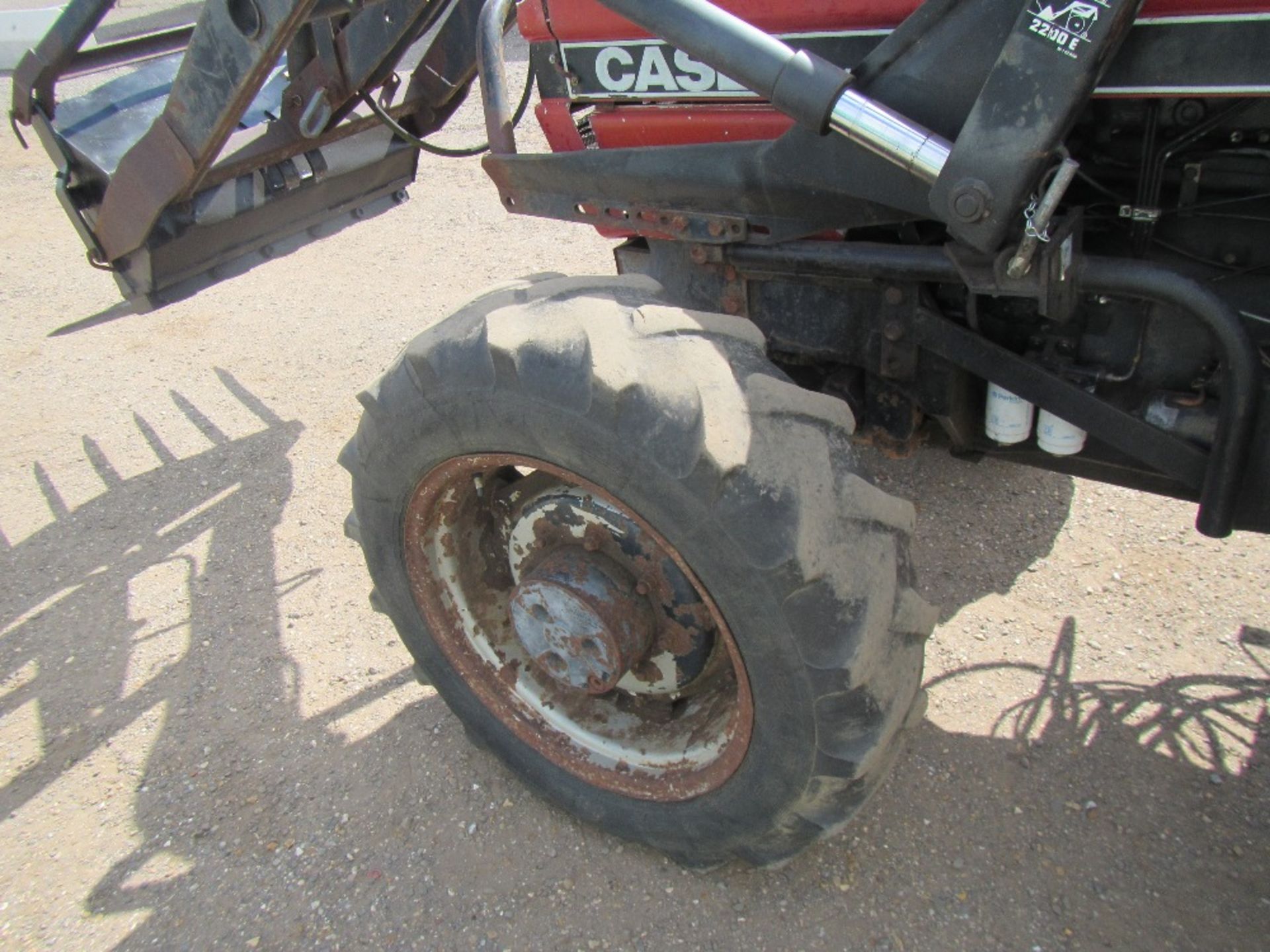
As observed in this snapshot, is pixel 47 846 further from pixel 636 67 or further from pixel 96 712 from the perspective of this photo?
pixel 636 67

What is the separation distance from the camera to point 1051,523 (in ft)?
9.96

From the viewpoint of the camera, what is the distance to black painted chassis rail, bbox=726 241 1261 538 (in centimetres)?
A: 152

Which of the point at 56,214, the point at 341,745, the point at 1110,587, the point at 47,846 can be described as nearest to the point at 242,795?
the point at 341,745

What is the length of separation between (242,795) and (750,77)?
2.15 metres

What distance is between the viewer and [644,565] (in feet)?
6.53

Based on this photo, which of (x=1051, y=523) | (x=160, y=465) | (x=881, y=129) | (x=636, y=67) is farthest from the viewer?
(x=160, y=465)

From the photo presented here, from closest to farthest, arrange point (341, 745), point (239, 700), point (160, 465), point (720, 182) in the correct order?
point (720, 182), point (341, 745), point (239, 700), point (160, 465)

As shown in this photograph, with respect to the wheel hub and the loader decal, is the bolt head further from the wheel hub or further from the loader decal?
the wheel hub

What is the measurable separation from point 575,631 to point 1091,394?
112cm

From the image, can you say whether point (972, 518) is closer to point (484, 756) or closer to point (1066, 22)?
point (484, 756)

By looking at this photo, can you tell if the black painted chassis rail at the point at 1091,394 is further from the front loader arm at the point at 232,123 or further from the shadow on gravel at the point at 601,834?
the front loader arm at the point at 232,123

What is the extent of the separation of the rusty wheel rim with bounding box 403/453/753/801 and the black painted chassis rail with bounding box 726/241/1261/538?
26.7 inches

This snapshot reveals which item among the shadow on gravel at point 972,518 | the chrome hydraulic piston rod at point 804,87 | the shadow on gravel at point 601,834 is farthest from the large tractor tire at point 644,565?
the shadow on gravel at point 972,518

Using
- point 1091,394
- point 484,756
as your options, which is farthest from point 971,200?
point 484,756
